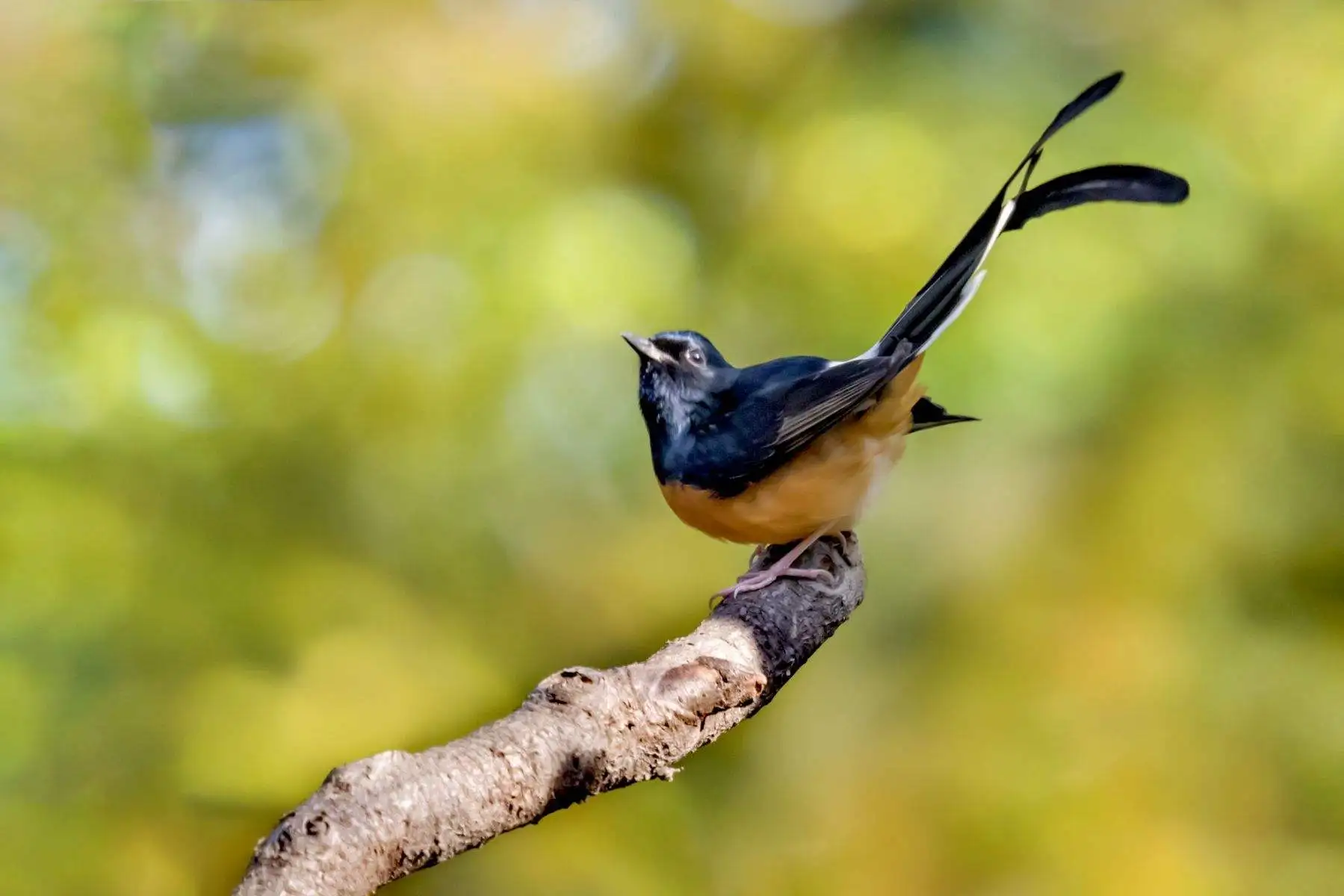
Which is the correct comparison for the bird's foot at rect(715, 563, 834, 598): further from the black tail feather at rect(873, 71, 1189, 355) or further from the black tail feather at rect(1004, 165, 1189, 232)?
the black tail feather at rect(1004, 165, 1189, 232)

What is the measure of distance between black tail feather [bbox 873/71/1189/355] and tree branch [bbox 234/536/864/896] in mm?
676

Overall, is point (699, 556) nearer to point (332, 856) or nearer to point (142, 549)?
point (142, 549)

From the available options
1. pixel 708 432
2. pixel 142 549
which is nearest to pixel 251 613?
pixel 142 549

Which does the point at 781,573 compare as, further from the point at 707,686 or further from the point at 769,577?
the point at 707,686

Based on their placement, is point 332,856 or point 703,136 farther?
point 703,136

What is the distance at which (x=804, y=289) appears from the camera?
13.9 feet

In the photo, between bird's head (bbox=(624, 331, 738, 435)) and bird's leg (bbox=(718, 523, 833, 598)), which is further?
bird's head (bbox=(624, 331, 738, 435))

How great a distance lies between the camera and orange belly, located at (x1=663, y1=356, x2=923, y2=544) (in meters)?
2.36

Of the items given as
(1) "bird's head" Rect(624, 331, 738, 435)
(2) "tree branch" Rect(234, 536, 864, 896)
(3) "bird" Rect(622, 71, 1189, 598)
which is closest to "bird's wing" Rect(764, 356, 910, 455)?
(3) "bird" Rect(622, 71, 1189, 598)

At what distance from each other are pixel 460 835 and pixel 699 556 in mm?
2634

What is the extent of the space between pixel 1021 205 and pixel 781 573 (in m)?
0.87

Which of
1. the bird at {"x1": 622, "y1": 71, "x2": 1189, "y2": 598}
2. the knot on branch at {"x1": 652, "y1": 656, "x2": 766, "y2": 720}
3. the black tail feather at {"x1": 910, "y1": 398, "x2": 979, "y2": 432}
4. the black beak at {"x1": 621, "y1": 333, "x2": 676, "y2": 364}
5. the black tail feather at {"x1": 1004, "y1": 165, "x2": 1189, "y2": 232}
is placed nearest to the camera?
the knot on branch at {"x1": 652, "y1": 656, "x2": 766, "y2": 720}

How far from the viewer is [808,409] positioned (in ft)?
7.58

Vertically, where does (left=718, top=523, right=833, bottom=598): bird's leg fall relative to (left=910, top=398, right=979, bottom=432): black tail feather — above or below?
below
